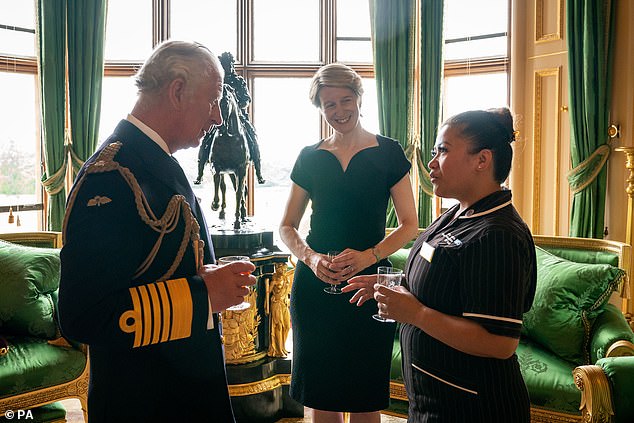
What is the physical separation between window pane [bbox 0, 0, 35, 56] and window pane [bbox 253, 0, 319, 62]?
1886 mm

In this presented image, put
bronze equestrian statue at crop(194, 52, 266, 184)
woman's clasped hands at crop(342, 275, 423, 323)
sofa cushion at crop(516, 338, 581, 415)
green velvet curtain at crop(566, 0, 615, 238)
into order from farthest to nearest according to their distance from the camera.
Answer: green velvet curtain at crop(566, 0, 615, 238)
bronze equestrian statue at crop(194, 52, 266, 184)
sofa cushion at crop(516, 338, 581, 415)
woman's clasped hands at crop(342, 275, 423, 323)

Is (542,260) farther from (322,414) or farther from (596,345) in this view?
(322,414)

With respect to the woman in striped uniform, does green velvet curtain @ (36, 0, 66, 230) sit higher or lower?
higher

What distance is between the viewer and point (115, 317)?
119 cm

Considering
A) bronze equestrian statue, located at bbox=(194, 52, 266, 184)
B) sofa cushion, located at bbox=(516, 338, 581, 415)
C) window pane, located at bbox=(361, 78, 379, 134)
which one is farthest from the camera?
window pane, located at bbox=(361, 78, 379, 134)

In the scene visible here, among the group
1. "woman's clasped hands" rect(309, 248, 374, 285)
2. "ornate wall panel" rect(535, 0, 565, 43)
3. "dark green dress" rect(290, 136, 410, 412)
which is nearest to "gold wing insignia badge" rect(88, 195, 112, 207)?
"woman's clasped hands" rect(309, 248, 374, 285)


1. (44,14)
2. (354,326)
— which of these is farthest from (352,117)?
(44,14)

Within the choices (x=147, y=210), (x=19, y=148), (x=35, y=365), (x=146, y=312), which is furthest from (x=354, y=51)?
Answer: (x=146, y=312)

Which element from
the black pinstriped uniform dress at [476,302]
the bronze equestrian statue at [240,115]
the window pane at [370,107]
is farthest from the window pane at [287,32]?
the black pinstriped uniform dress at [476,302]

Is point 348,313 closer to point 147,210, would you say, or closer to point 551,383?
point 551,383

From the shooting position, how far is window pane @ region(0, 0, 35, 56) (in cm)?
531

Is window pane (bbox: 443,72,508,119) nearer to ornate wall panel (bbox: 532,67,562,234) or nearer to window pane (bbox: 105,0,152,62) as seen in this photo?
ornate wall panel (bbox: 532,67,562,234)

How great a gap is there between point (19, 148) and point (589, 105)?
177 inches

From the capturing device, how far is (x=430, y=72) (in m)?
5.29
